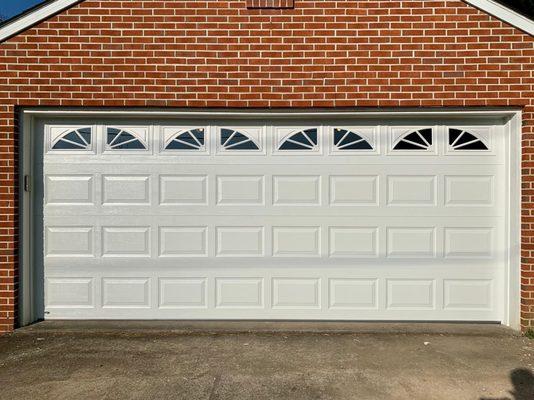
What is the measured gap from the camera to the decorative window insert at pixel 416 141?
4535mm

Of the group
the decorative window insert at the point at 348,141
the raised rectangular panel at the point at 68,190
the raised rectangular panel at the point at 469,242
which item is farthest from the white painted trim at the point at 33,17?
the raised rectangular panel at the point at 469,242

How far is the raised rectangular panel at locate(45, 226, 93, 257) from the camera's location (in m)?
4.53

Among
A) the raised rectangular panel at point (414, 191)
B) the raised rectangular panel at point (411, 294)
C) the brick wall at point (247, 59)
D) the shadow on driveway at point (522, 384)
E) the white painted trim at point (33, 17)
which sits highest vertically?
the white painted trim at point (33, 17)

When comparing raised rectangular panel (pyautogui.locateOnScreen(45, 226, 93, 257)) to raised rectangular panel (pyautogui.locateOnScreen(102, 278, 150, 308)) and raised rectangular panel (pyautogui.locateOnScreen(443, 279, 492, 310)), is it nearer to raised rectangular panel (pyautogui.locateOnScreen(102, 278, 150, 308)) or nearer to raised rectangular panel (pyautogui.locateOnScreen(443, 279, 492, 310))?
raised rectangular panel (pyautogui.locateOnScreen(102, 278, 150, 308))

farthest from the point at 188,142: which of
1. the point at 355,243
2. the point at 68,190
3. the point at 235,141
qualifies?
the point at 355,243

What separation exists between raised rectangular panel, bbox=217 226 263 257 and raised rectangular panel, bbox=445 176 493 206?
2.40 metres

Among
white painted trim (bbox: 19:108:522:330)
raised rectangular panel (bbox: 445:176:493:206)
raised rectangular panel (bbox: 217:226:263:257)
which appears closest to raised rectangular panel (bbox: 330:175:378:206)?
white painted trim (bbox: 19:108:522:330)

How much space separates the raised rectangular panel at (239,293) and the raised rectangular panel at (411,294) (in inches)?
64.6

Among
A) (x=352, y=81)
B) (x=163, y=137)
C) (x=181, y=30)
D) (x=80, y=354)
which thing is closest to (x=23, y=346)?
(x=80, y=354)

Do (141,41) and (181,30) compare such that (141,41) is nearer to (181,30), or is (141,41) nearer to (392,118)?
(181,30)

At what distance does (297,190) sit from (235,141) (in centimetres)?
100

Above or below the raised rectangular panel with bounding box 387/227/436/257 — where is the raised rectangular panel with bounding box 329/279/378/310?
below

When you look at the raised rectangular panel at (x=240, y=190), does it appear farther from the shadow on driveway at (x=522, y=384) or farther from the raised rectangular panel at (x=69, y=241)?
the shadow on driveway at (x=522, y=384)

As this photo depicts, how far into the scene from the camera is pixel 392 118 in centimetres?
454
